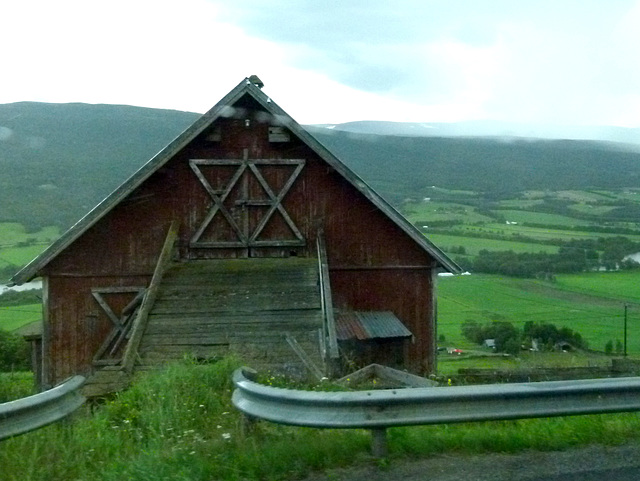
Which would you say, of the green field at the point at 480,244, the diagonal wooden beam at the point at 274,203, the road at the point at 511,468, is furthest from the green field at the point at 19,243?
the road at the point at 511,468

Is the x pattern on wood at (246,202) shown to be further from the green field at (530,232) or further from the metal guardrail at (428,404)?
the green field at (530,232)

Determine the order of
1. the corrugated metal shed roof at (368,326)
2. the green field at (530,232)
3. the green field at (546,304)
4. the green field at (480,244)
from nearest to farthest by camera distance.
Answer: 1. the corrugated metal shed roof at (368,326)
2. the green field at (546,304)
3. the green field at (480,244)
4. the green field at (530,232)

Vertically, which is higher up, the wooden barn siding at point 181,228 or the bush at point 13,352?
the wooden barn siding at point 181,228

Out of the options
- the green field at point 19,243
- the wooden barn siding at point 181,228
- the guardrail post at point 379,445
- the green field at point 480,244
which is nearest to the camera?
the guardrail post at point 379,445

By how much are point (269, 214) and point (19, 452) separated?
1168 centimetres

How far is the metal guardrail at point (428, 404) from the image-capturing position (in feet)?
17.5

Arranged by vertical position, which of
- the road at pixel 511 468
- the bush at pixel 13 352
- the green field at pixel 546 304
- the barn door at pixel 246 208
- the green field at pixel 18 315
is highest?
the barn door at pixel 246 208

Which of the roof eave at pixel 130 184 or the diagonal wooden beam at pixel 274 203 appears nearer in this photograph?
the roof eave at pixel 130 184

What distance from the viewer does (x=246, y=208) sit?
16859 millimetres

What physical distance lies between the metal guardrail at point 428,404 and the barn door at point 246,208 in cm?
1097

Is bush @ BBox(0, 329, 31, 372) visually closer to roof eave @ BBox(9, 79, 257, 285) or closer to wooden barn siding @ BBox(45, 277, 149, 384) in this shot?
wooden barn siding @ BBox(45, 277, 149, 384)

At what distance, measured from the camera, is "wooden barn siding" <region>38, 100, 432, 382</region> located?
16.8 metres

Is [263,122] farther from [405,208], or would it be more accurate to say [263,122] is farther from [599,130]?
[599,130]

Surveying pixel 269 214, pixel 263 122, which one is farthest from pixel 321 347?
pixel 263 122
